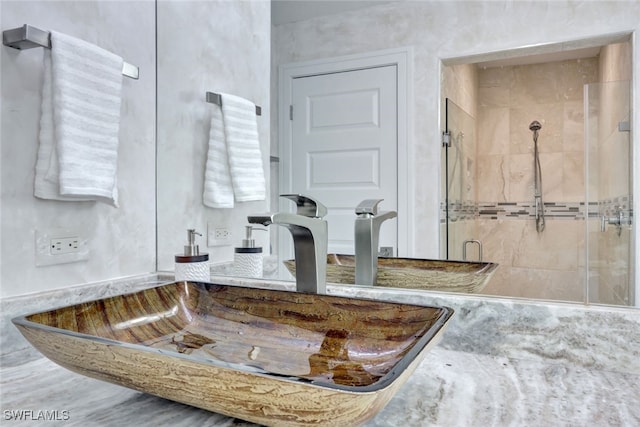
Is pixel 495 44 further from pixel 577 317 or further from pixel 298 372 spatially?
pixel 298 372

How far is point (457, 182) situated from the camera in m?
1.14

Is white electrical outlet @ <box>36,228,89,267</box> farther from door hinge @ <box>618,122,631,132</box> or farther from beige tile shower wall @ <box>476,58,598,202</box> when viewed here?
door hinge @ <box>618,122,631,132</box>

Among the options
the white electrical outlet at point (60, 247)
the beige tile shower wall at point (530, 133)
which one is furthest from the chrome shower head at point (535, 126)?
the white electrical outlet at point (60, 247)

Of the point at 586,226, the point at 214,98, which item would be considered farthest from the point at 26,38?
the point at 586,226

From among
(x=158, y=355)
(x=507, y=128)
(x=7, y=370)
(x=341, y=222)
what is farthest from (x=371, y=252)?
(x=7, y=370)

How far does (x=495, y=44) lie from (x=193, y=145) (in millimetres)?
1055

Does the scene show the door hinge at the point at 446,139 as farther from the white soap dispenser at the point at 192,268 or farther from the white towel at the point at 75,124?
the white towel at the point at 75,124

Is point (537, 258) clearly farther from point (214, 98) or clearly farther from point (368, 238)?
point (214, 98)

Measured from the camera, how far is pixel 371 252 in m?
1.23

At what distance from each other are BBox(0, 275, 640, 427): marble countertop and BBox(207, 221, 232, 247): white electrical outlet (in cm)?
51

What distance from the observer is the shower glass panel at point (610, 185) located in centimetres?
100

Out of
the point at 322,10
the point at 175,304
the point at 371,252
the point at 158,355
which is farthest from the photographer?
the point at 322,10

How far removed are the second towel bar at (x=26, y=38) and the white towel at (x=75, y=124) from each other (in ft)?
0.07

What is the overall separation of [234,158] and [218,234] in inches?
10.9
